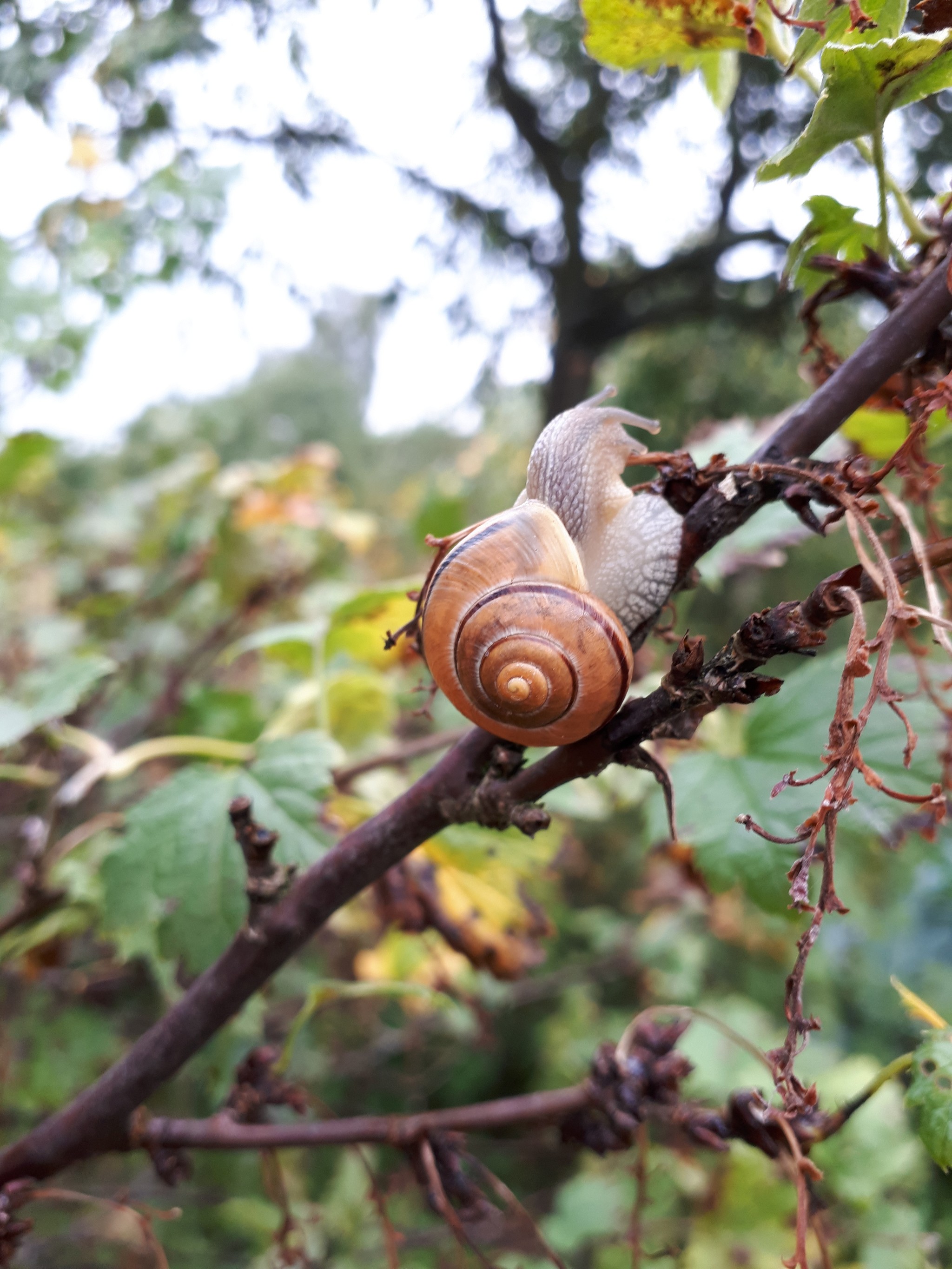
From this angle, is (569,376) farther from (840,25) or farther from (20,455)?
(840,25)

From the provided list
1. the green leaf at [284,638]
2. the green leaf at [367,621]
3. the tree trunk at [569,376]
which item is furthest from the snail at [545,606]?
the tree trunk at [569,376]

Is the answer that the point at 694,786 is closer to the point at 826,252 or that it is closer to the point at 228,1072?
the point at 826,252

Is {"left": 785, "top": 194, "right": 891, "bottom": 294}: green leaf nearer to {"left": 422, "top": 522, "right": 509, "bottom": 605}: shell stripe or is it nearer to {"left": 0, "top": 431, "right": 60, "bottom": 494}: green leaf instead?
{"left": 422, "top": 522, "right": 509, "bottom": 605}: shell stripe

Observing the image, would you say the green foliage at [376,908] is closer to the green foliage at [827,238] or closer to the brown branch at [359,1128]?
the brown branch at [359,1128]

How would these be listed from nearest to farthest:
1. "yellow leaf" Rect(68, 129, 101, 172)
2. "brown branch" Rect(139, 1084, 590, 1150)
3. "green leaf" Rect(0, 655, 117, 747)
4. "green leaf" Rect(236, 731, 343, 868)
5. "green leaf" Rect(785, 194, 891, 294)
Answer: "green leaf" Rect(785, 194, 891, 294)
"brown branch" Rect(139, 1084, 590, 1150)
"green leaf" Rect(236, 731, 343, 868)
"green leaf" Rect(0, 655, 117, 747)
"yellow leaf" Rect(68, 129, 101, 172)

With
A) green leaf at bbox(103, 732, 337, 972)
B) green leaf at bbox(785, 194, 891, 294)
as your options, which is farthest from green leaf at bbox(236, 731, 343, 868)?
green leaf at bbox(785, 194, 891, 294)
